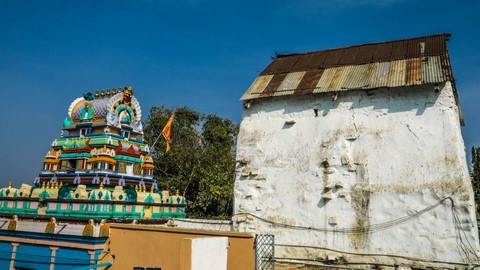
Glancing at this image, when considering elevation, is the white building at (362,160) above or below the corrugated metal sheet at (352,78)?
below

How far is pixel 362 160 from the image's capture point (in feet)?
38.8

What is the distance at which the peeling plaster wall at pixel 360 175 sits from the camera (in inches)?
414

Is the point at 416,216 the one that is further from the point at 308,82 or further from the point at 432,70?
the point at 308,82

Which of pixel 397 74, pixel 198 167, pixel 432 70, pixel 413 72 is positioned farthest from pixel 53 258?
pixel 198 167

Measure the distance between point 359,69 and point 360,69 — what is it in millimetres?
35

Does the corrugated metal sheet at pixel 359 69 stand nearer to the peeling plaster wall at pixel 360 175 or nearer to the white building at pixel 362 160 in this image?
the white building at pixel 362 160

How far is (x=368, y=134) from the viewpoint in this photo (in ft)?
39.2

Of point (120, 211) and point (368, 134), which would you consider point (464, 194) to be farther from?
point (120, 211)

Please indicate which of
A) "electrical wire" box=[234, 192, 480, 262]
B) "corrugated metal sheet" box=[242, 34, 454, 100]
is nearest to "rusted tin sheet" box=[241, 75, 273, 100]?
"corrugated metal sheet" box=[242, 34, 454, 100]

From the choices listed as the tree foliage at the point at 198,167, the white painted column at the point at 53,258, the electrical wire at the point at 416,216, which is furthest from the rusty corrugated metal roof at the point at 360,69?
the tree foliage at the point at 198,167

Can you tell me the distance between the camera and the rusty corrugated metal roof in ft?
38.5

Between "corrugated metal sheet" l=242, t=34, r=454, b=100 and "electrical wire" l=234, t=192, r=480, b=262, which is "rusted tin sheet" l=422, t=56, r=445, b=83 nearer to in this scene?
"corrugated metal sheet" l=242, t=34, r=454, b=100

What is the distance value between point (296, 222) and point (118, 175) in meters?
7.05

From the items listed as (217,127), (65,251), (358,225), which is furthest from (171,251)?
(217,127)
